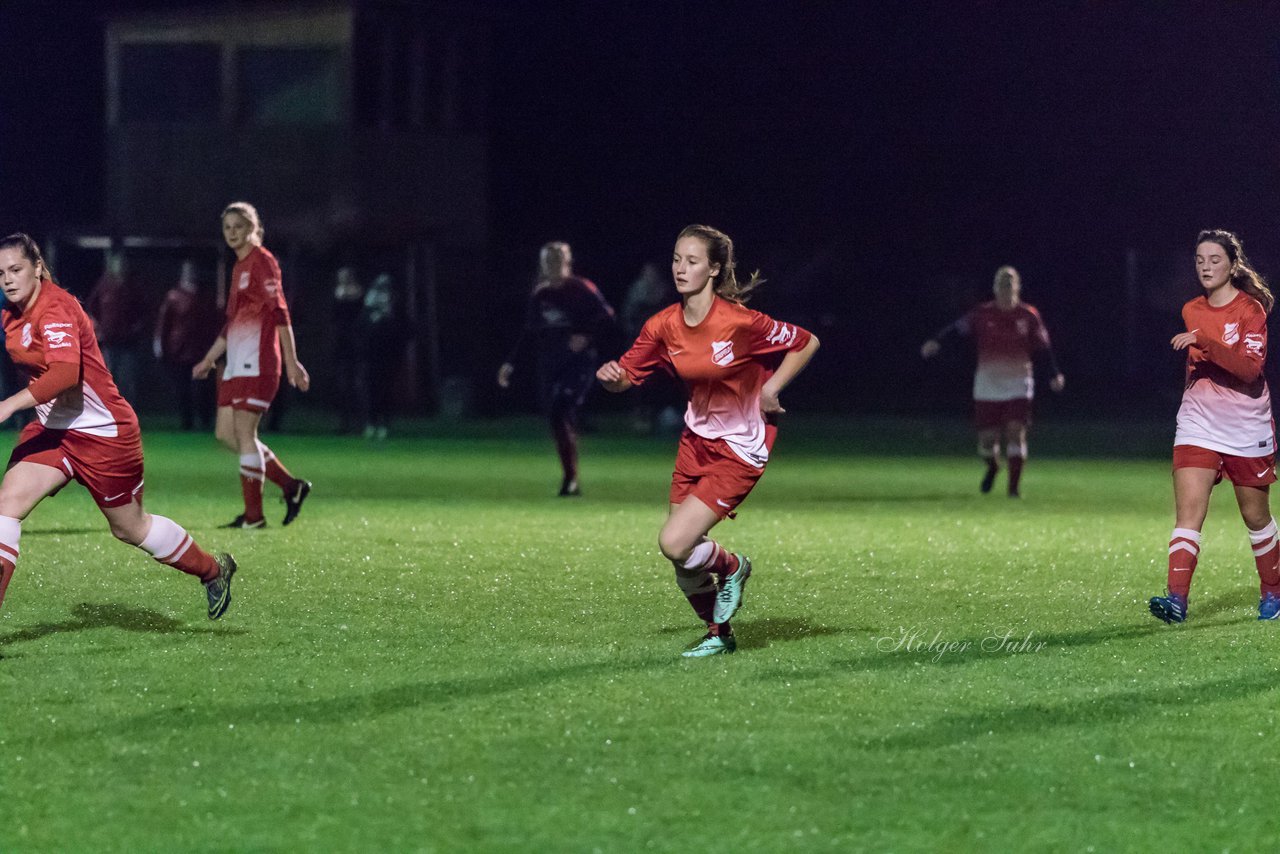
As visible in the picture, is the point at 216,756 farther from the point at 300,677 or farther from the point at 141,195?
the point at 141,195

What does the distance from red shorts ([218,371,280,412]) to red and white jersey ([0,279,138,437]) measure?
175 inches

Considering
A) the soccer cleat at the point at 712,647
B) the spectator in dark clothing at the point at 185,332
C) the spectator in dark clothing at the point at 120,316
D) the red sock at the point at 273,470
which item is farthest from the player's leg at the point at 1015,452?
the spectator in dark clothing at the point at 120,316

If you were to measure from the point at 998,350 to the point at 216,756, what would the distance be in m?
11.9

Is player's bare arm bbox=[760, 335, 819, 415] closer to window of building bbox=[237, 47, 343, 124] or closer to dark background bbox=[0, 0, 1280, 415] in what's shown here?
window of building bbox=[237, 47, 343, 124]

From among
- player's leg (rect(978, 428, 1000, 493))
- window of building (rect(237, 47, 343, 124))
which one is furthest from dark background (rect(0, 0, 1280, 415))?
player's leg (rect(978, 428, 1000, 493))

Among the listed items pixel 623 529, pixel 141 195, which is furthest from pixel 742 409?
pixel 141 195

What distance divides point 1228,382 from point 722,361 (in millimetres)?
2645

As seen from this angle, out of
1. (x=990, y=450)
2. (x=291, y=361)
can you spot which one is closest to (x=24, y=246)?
(x=291, y=361)

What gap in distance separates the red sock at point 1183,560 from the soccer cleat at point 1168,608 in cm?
8

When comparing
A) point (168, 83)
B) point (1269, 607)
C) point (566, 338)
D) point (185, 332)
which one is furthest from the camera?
point (168, 83)

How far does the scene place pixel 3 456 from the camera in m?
20.3

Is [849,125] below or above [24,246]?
above

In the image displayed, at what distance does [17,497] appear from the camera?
8.08 meters

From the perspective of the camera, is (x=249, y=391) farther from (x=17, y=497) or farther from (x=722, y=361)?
(x=722, y=361)
